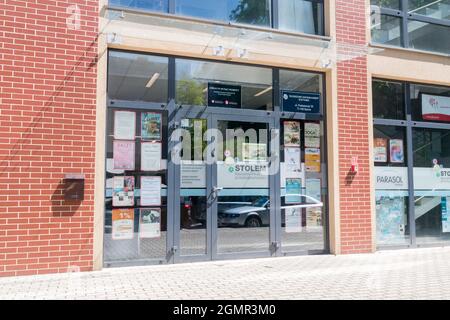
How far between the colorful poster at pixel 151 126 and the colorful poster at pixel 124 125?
143 mm

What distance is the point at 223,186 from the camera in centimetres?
750

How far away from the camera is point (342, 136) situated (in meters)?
8.23

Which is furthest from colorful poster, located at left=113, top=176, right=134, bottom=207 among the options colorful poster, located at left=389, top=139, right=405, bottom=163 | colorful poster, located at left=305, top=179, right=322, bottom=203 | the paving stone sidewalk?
colorful poster, located at left=389, top=139, right=405, bottom=163

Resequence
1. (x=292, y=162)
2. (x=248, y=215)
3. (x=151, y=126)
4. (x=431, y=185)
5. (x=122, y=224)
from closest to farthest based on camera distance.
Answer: (x=122, y=224) < (x=151, y=126) < (x=248, y=215) < (x=292, y=162) < (x=431, y=185)

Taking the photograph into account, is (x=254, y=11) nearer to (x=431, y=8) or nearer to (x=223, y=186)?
(x=223, y=186)

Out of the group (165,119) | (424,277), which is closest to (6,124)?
(165,119)

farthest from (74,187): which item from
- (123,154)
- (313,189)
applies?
(313,189)

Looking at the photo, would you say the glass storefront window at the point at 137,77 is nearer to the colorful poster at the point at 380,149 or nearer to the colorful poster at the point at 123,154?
the colorful poster at the point at 123,154

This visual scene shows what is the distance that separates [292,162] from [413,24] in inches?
161

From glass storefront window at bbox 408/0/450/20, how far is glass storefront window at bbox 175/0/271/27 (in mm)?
3406

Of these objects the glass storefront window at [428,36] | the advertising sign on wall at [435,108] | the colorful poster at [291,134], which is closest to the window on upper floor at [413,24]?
the glass storefront window at [428,36]

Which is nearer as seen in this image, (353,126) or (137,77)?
(137,77)

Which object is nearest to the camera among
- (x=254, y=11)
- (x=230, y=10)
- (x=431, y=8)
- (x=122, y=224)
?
(x=122, y=224)
